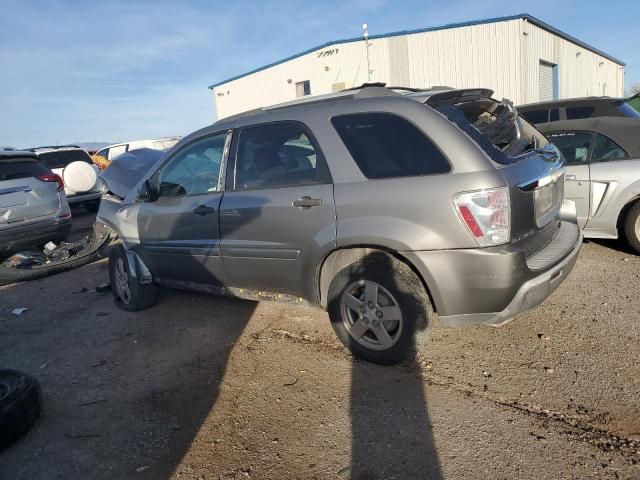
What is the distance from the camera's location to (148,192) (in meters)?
4.29

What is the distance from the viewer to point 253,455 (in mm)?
2502

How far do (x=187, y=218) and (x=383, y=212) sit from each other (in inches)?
75.9

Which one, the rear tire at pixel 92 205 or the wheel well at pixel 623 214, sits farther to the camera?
the rear tire at pixel 92 205

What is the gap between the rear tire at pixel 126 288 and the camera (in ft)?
15.3

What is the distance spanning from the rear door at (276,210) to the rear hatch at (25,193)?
4.72 m

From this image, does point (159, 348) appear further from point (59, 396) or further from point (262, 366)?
point (262, 366)

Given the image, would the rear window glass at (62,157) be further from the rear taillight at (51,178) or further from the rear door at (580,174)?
the rear door at (580,174)

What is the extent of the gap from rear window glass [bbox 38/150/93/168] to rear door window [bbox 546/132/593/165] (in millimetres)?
11885

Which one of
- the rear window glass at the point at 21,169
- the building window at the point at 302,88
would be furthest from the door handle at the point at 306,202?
the building window at the point at 302,88

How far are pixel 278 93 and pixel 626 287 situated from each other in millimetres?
24326

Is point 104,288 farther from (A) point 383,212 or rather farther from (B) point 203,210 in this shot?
(A) point 383,212

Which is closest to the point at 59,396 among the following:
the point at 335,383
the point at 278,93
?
the point at 335,383

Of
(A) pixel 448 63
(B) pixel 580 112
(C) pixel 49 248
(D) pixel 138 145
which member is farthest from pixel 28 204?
(A) pixel 448 63

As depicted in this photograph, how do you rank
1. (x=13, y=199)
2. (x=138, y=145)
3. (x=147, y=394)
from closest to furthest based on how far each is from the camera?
(x=147, y=394)
(x=13, y=199)
(x=138, y=145)
